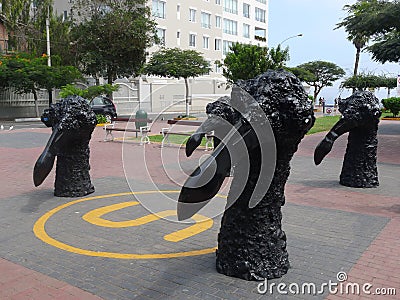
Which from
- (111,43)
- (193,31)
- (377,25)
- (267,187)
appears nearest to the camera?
(267,187)

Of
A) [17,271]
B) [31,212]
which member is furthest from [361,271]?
[31,212]

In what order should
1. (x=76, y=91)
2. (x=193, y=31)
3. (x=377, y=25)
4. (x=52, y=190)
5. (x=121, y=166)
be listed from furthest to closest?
(x=193, y=31), (x=76, y=91), (x=377, y=25), (x=121, y=166), (x=52, y=190)

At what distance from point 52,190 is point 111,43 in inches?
1033

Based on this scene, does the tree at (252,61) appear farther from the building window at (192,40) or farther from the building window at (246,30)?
the building window at (246,30)

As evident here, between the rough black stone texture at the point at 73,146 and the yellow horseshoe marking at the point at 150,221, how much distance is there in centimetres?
102

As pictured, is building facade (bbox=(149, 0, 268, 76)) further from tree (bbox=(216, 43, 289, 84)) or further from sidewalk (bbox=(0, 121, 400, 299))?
sidewalk (bbox=(0, 121, 400, 299))

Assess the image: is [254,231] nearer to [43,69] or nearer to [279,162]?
[279,162]

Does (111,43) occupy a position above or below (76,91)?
above

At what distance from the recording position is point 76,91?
2289cm

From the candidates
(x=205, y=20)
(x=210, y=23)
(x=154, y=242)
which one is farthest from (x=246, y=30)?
(x=154, y=242)

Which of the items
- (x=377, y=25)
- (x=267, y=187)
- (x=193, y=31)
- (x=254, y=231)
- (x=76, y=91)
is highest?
(x=193, y=31)

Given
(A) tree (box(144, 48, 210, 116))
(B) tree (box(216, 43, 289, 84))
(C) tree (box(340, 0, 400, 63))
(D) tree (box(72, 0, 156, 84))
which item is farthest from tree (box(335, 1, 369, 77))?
(D) tree (box(72, 0, 156, 84))

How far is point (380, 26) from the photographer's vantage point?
17.0 meters

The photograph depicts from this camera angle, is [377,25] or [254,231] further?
[377,25]
